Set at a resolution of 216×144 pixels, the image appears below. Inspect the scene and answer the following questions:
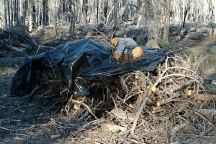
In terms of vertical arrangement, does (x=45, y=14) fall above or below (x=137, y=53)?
above

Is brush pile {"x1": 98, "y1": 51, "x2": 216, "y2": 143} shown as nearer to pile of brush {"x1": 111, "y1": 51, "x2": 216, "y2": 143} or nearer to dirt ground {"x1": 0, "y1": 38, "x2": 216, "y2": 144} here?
pile of brush {"x1": 111, "y1": 51, "x2": 216, "y2": 143}

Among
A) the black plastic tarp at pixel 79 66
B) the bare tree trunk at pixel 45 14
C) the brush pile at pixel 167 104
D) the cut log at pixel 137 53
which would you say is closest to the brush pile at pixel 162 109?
the brush pile at pixel 167 104

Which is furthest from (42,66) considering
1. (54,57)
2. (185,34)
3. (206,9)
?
(206,9)

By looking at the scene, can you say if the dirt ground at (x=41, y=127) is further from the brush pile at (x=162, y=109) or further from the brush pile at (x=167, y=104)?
the brush pile at (x=167, y=104)

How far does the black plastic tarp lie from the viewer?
736cm

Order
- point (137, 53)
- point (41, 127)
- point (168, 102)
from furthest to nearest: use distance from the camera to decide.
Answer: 1. point (137, 53)
2. point (168, 102)
3. point (41, 127)

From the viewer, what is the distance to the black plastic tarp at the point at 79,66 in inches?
290

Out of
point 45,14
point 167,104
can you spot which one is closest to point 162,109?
point 167,104

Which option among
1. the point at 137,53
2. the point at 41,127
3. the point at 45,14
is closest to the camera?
the point at 41,127

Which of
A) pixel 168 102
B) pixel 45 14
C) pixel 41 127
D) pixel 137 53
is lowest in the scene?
pixel 41 127

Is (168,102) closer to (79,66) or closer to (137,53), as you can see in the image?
(137,53)

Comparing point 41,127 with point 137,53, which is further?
point 137,53

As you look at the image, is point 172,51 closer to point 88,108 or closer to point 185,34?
point 88,108

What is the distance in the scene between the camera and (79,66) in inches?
299
